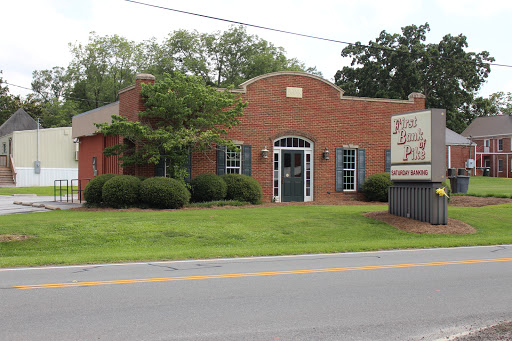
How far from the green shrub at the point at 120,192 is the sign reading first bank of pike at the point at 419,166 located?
8976mm

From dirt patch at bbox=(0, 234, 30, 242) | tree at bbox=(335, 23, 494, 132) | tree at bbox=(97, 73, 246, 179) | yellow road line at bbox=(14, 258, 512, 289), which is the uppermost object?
tree at bbox=(335, 23, 494, 132)

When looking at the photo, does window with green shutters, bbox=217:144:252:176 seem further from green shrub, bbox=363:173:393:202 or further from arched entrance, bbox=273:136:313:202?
green shrub, bbox=363:173:393:202

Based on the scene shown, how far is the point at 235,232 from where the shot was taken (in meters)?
13.9

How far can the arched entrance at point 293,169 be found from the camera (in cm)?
2308

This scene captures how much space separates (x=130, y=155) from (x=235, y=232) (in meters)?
8.79

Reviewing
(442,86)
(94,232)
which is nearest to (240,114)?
(94,232)

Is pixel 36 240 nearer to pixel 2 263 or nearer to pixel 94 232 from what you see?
pixel 94 232

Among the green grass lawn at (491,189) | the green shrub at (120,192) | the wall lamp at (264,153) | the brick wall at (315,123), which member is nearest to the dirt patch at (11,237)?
the green shrub at (120,192)

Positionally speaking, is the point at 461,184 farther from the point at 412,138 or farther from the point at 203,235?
the point at 203,235

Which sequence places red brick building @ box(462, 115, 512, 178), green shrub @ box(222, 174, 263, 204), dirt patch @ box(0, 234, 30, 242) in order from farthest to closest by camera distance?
red brick building @ box(462, 115, 512, 178) → green shrub @ box(222, 174, 263, 204) → dirt patch @ box(0, 234, 30, 242)

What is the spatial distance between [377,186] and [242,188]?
6.57m

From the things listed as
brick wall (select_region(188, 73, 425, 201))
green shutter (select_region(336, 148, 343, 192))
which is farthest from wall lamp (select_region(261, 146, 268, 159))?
green shutter (select_region(336, 148, 343, 192))

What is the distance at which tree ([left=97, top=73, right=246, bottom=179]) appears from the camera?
19.1 meters

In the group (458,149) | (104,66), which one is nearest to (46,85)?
(104,66)
